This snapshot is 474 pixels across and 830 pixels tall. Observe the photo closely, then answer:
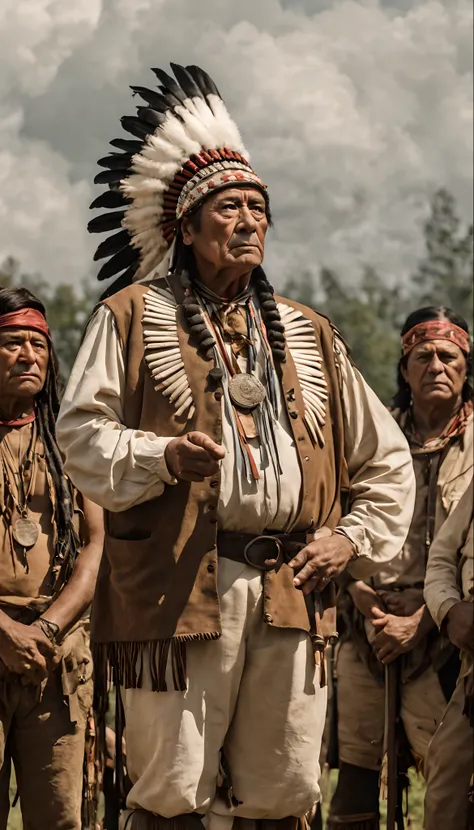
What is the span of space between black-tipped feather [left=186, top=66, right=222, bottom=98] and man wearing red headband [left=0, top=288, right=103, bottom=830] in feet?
4.14

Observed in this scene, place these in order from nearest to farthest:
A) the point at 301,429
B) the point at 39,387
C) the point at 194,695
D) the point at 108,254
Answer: the point at 194,695, the point at 301,429, the point at 108,254, the point at 39,387

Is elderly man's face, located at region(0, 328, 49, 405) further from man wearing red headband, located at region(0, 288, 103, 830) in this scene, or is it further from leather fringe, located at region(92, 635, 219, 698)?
leather fringe, located at region(92, 635, 219, 698)

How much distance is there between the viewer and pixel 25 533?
5297 mm

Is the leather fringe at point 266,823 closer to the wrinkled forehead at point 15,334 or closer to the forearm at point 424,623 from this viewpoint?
the forearm at point 424,623

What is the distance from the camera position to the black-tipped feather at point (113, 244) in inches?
193

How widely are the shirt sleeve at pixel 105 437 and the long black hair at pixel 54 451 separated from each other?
3.88 ft

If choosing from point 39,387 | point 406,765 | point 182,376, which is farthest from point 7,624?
point 406,765

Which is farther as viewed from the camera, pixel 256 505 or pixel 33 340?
pixel 33 340

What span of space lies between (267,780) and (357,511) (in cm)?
94

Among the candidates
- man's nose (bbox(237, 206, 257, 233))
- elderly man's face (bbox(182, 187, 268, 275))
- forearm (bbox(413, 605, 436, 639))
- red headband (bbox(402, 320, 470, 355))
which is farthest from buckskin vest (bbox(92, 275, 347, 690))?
red headband (bbox(402, 320, 470, 355))

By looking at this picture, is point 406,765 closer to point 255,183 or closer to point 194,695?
point 194,695

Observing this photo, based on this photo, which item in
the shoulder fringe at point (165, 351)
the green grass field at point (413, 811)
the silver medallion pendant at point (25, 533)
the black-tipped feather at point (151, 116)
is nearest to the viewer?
the shoulder fringe at point (165, 351)

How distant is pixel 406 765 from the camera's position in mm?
5848

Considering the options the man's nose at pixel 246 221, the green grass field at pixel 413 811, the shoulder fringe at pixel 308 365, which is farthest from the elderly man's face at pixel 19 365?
the green grass field at pixel 413 811
